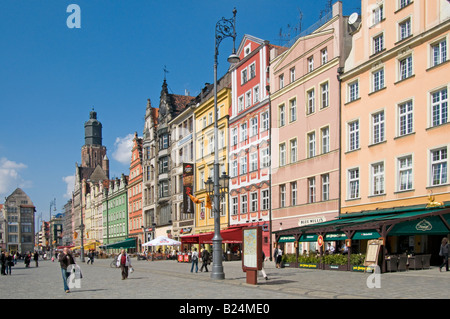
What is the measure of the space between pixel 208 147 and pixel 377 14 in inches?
1051

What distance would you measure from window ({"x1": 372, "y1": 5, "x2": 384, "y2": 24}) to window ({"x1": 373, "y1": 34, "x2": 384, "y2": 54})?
897mm

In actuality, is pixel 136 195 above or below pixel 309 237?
above

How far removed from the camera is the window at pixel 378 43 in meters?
30.9

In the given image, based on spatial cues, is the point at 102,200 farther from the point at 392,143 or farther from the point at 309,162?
the point at 392,143

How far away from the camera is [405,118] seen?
2880 centimetres

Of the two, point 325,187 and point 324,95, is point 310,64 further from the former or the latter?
point 325,187

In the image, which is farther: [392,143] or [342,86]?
[342,86]

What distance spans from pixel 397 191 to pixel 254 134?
17.9 m

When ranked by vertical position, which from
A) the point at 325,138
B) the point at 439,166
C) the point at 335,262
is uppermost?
the point at 325,138

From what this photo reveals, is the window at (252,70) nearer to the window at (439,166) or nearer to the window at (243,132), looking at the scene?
the window at (243,132)

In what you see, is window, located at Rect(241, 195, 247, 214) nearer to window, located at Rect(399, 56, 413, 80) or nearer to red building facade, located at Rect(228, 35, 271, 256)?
red building facade, located at Rect(228, 35, 271, 256)

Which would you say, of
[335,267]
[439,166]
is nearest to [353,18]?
[439,166]

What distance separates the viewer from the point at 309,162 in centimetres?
3700

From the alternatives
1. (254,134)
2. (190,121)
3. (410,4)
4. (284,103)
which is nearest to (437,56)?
(410,4)
